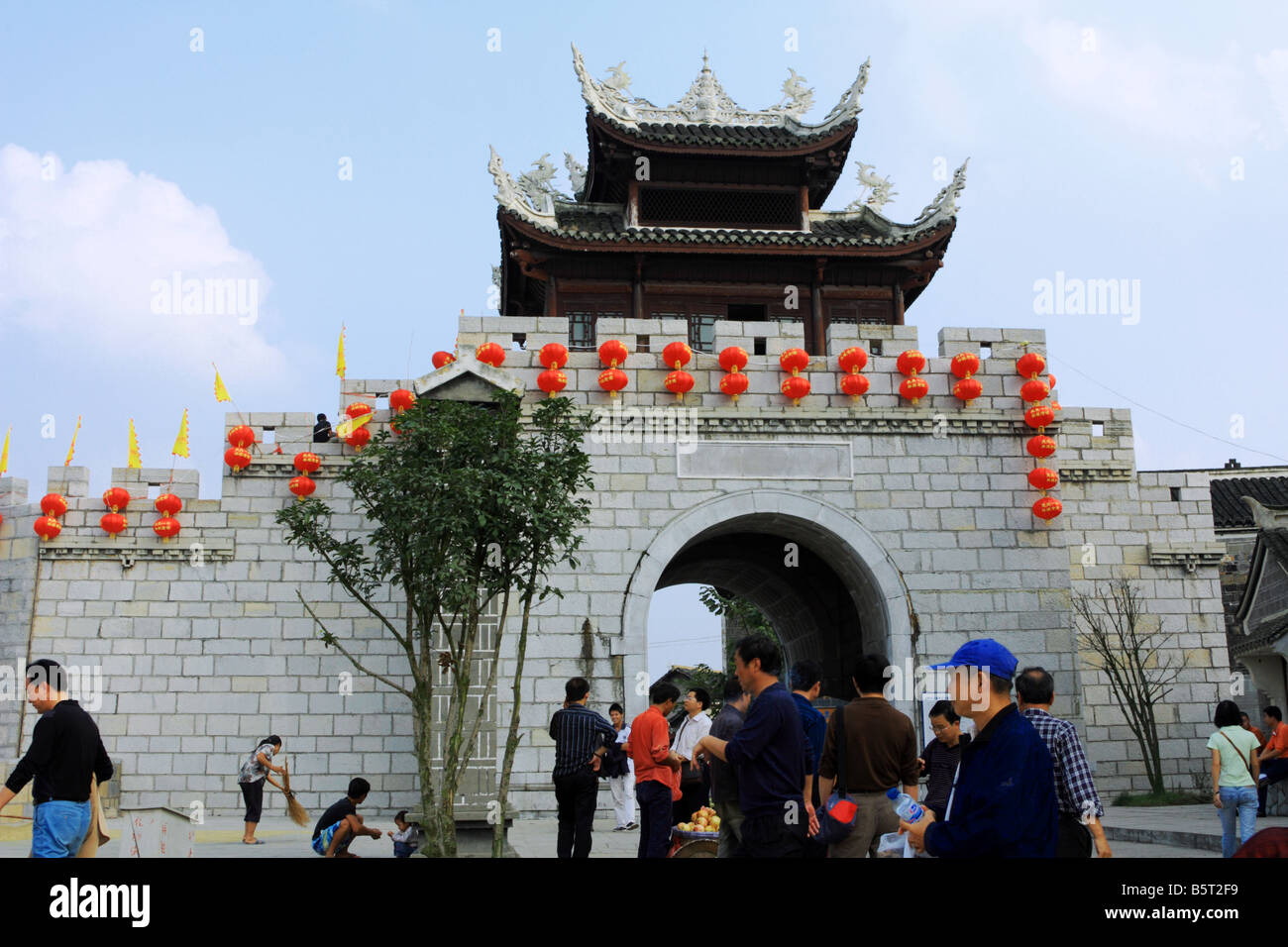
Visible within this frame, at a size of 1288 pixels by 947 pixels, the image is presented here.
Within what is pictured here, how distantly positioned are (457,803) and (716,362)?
5719 mm

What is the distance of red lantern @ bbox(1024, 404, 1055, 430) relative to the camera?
13.0m

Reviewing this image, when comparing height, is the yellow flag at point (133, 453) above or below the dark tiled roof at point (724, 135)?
below

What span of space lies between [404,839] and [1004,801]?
6603 mm

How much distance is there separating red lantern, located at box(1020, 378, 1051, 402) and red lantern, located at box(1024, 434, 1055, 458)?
0.46 m

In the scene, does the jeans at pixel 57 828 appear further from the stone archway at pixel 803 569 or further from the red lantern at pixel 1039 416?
the red lantern at pixel 1039 416

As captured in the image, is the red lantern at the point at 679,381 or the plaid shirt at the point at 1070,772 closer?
the plaid shirt at the point at 1070,772

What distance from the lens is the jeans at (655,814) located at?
7.46 metres

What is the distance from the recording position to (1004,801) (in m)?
3.63

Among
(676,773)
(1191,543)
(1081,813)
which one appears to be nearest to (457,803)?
(676,773)

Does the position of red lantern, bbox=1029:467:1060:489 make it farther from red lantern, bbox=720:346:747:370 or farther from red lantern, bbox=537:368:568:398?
red lantern, bbox=537:368:568:398

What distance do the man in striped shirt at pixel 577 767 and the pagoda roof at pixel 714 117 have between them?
11.9 m

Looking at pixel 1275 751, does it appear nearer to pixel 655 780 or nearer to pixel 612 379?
pixel 655 780

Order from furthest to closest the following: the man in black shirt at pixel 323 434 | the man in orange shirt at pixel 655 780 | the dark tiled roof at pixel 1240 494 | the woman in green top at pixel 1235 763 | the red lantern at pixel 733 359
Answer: the dark tiled roof at pixel 1240 494 < the man in black shirt at pixel 323 434 < the red lantern at pixel 733 359 < the woman in green top at pixel 1235 763 < the man in orange shirt at pixel 655 780

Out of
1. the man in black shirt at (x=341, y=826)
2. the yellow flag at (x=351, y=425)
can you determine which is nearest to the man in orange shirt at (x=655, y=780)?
the man in black shirt at (x=341, y=826)
